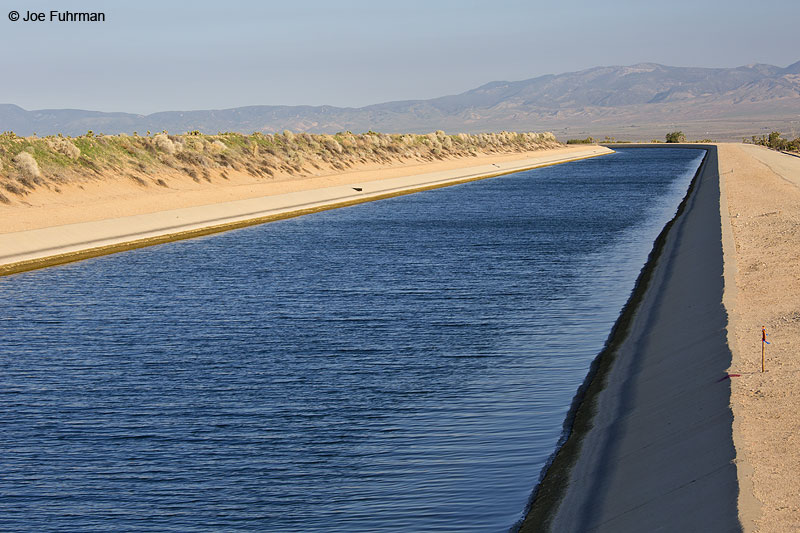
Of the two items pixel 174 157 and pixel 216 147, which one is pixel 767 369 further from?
pixel 216 147

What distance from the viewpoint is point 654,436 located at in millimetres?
11453

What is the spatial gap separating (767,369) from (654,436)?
262 centimetres

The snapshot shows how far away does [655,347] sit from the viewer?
16500mm

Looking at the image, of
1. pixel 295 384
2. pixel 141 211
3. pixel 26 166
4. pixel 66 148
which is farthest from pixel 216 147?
pixel 295 384

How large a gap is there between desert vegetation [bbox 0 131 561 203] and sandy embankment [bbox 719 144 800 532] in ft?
112

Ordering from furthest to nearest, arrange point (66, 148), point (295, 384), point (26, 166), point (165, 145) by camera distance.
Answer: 1. point (165, 145)
2. point (66, 148)
3. point (26, 166)
4. point (295, 384)

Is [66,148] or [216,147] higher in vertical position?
[66,148]

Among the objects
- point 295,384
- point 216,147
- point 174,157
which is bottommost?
point 295,384

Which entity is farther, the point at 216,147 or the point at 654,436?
the point at 216,147

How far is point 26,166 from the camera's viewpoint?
47.8 m

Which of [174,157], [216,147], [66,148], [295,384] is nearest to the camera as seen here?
[295,384]

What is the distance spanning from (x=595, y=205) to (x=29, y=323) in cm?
3658

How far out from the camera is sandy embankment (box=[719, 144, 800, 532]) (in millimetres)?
8664

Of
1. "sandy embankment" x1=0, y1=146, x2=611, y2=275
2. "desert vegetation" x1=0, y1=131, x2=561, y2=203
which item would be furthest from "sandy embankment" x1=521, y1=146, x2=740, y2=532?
"desert vegetation" x1=0, y1=131, x2=561, y2=203
